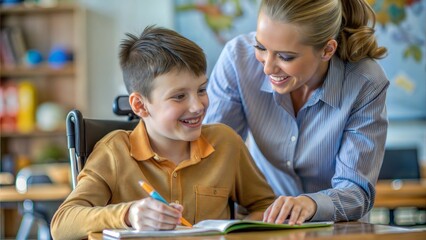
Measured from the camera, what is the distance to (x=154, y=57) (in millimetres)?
1889

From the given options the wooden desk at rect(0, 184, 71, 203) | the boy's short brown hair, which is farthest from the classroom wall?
the boy's short brown hair

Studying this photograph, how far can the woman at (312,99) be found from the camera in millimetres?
1990

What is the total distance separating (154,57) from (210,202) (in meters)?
0.37

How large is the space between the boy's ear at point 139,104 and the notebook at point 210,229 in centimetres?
44

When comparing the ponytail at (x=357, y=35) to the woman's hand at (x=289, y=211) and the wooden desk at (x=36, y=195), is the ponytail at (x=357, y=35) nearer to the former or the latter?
the woman's hand at (x=289, y=211)

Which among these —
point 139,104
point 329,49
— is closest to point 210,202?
point 139,104

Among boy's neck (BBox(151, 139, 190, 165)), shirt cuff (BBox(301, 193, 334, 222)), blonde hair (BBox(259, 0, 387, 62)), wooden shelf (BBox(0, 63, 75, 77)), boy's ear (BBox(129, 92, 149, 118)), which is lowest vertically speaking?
wooden shelf (BBox(0, 63, 75, 77))

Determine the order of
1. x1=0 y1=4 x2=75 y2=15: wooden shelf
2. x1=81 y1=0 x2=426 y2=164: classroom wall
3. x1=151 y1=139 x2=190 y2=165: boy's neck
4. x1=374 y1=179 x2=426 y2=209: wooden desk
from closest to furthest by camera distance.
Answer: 1. x1=151 y1=139 x2=190 y2=165: boy's neck
2. x1=374 y1=179 x2=426 y2=209: wooden desk
3. x1=0 y1=4 x2=75 y2=15: wooden shelf
4. x1=81 y1=0 x2=426 y2=164: classroom wall

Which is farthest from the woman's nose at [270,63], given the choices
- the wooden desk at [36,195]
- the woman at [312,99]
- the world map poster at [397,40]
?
the world map poster at [397,40]

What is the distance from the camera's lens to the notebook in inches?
57.6

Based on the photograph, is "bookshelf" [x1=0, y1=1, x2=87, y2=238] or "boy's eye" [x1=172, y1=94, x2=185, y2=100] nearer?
"boy's eye" [x1=172, y1=94, x2=185, y2=100]

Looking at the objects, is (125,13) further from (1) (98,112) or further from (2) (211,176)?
(2) (211,176)

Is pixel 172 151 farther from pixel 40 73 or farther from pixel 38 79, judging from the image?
pixel 38 79

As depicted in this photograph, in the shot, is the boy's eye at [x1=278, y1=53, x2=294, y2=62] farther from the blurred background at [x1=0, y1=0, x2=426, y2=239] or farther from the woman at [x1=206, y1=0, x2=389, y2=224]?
the blurred background at [x1=0, y1=0, x2=426, y2=239]
